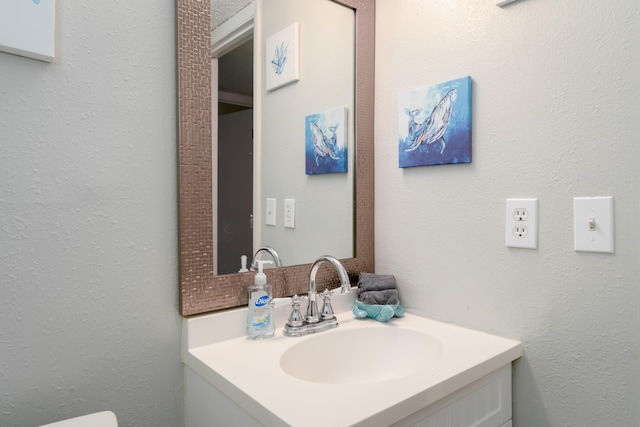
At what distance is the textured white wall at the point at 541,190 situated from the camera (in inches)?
32.7

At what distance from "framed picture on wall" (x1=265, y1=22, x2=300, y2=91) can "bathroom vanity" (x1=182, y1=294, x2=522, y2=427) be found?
0.66 metres

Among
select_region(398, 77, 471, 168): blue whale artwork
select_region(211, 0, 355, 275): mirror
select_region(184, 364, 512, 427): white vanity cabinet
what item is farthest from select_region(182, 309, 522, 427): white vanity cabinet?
select_region(398, 77, 471, 168): blue whale artwork

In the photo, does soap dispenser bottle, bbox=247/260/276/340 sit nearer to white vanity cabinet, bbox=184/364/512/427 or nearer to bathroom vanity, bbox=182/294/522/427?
bathroom vanity, bbox=182/294/522/427

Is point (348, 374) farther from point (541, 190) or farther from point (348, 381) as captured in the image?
point (541, 190)

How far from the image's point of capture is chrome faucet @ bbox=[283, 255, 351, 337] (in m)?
1.03

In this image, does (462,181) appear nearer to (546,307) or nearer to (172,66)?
(546,307)

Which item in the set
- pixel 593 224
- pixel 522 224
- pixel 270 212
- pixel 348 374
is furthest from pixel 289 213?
pixel 593 224

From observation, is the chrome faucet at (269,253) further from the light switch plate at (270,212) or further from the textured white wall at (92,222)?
the textured white wall at (92,222)

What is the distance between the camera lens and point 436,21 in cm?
116

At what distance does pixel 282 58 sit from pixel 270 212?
46 cm

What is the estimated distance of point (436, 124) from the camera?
114 cm

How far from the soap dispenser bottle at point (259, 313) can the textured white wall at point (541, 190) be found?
0.47 metres

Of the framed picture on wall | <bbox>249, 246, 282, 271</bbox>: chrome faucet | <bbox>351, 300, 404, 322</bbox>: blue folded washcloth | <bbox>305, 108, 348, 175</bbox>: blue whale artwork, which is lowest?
<bbox>351, 300, 404, 322</bbox>: blue folded washcloth

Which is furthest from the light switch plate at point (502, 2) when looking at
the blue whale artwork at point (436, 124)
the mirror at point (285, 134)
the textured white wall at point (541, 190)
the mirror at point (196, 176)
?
the mirror at point (196, 176)
